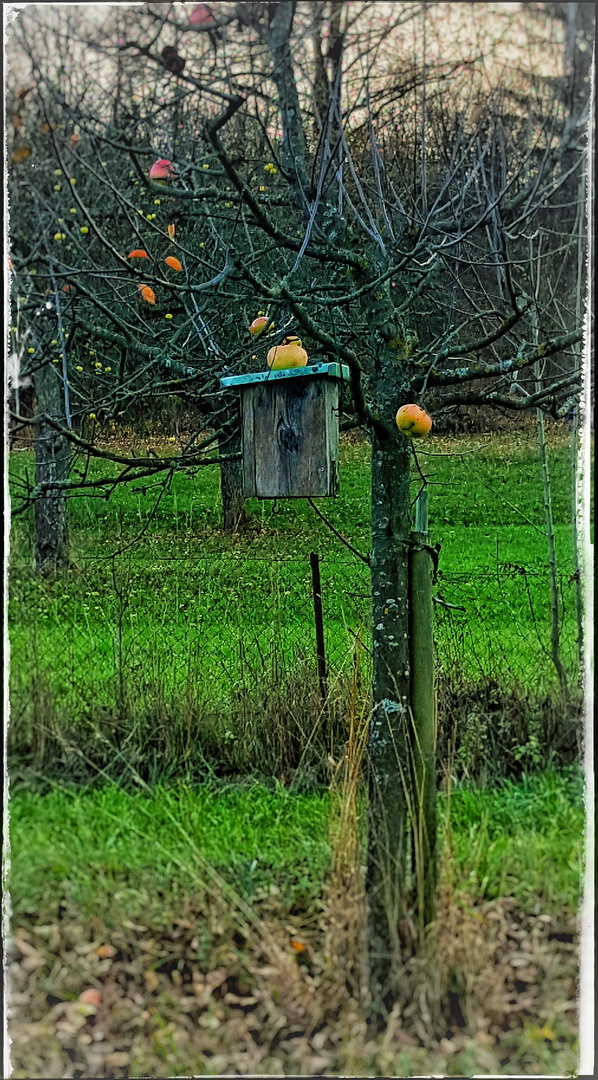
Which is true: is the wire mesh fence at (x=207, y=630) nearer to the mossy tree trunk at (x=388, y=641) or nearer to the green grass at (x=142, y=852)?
the green grass at (x=142, y=852)

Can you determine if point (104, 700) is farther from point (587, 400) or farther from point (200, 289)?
point (587, 400)

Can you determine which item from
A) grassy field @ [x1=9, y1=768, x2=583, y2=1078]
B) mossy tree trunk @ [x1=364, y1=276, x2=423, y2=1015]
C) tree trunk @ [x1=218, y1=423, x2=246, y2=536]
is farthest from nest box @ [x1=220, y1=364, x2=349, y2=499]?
tree trunk @ [x1=218, y1=423, x2=246, y2=536]

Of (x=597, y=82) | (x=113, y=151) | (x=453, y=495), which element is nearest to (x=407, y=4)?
(x=597, y=82)

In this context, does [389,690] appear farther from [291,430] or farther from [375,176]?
[375,176]

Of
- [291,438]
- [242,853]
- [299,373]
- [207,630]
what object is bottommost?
[242,853]

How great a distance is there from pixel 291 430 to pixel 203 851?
3.86 ft

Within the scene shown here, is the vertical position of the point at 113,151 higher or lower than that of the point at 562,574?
higher

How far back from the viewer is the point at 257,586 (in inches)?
170

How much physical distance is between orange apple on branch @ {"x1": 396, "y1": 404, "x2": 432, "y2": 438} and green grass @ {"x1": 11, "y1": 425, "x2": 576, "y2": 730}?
0.52 meters

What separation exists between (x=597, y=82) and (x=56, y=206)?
149 cm

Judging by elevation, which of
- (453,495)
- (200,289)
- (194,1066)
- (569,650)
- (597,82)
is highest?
(597,82)

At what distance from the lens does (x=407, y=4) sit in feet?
6.79

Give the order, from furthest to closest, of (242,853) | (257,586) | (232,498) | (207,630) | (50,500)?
(232,498) → (257,586) → (207,630) → (50,500) → (242,853)

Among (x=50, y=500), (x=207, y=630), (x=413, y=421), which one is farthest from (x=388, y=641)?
(x=207, y=630)
